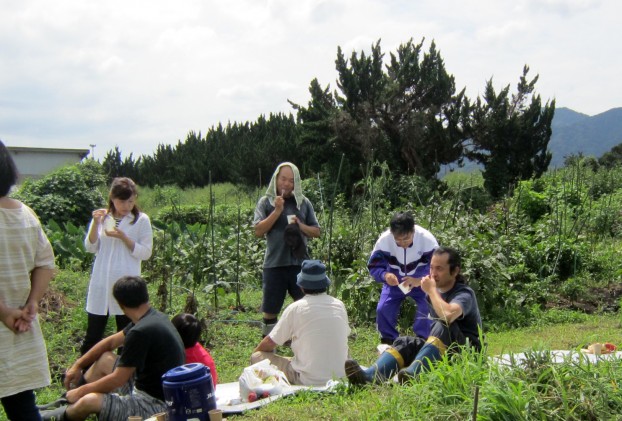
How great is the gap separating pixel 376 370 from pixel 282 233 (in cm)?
176

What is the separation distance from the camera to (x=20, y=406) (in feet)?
10.3

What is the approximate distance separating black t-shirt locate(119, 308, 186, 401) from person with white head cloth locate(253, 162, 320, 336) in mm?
1801

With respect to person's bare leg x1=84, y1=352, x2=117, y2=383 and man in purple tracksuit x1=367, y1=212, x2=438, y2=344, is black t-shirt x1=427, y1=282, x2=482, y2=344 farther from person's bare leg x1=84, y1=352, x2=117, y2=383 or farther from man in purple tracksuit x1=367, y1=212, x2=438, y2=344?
person's bare leg x1=84, y1=352, x2=117, y2=383

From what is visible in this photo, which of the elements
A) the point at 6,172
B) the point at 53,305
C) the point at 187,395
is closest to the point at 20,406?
the point at 187,395

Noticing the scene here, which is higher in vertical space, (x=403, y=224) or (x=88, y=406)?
(x=403, y=224)

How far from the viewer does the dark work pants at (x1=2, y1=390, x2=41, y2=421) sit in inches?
123

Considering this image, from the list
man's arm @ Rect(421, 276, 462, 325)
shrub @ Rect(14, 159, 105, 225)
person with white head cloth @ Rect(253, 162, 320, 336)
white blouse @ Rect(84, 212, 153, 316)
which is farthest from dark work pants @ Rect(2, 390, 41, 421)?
shrub @ Rect(14, 159, 105, 225)

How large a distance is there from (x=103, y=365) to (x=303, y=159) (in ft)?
70.5

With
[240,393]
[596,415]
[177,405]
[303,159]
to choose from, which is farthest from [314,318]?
[303,159]

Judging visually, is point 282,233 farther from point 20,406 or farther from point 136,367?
point 20,406

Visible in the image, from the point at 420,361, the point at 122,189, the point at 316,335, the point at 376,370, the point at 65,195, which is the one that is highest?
the point at 65,195

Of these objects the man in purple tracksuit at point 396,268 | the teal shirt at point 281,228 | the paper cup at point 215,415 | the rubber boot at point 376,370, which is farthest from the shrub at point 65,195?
→ the paper cup at point 215,415

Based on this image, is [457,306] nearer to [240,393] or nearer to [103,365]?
[240,393]

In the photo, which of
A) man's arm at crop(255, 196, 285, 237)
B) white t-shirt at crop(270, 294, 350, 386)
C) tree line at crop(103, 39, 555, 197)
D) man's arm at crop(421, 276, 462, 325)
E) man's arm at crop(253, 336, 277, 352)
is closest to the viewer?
man's arm at crop(421, 276, 462, 325)
